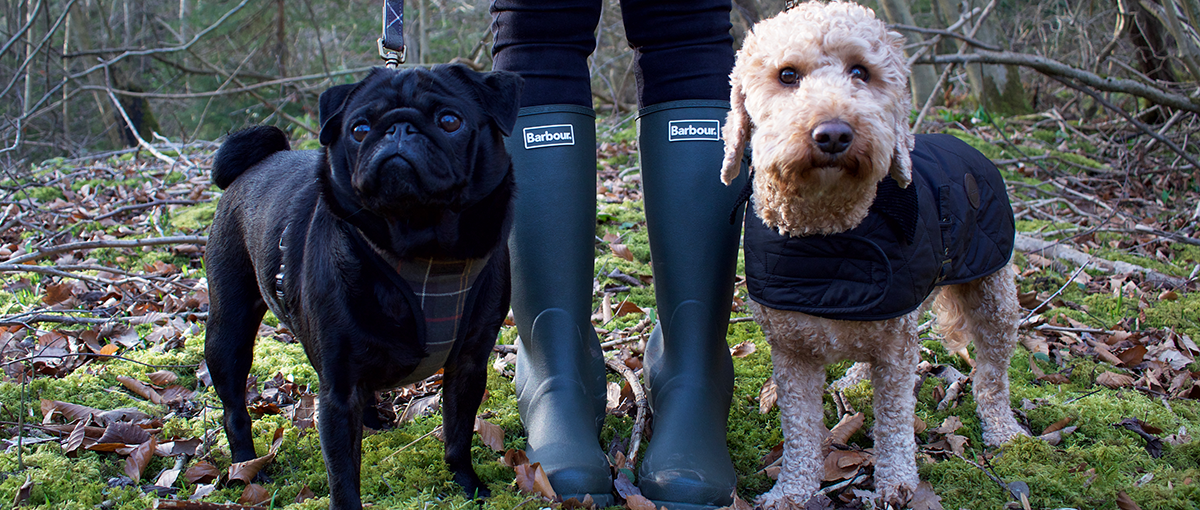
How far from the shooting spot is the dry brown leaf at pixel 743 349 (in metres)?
3.14

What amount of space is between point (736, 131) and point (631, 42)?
57cm

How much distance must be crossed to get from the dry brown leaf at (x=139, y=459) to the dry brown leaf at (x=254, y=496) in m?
0.37

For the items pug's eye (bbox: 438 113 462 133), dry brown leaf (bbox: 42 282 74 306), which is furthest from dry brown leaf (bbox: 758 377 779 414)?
dry brown leaf (bbox: 42 282 74 306)

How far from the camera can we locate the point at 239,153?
99.3 inches

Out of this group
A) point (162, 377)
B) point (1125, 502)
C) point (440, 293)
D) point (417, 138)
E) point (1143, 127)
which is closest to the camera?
point (417, 138)

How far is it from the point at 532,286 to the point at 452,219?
0.59 metres

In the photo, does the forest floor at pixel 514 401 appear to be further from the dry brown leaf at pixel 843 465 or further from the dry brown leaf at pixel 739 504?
the dry brown leaf at pixel 739 504

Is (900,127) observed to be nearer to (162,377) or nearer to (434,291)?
(434,291)

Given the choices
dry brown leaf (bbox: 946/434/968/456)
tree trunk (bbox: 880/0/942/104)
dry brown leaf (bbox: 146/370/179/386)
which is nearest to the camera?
dry brown leaf (bbox: 946/434/968/456)

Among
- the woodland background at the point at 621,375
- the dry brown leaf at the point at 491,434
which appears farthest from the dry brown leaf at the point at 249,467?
the dry brown leaf at the point at 491,434

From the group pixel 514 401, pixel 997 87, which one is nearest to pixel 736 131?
pixel 514 401

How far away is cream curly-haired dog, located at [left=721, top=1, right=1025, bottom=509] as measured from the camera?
6.25 ft

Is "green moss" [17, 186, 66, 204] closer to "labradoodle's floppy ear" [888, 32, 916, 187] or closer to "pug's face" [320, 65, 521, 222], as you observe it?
"pug's face" [320, 65, 521, 222]

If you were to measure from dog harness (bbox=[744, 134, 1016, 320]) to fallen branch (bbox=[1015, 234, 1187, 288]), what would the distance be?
2.49 meters
